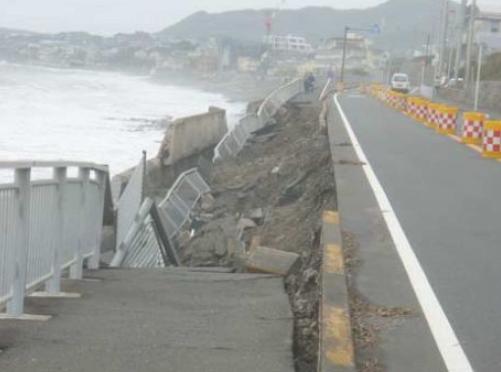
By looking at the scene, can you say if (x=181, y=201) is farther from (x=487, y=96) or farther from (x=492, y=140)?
(x=487, y=96)

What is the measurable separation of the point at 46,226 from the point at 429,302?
3226 millimetres

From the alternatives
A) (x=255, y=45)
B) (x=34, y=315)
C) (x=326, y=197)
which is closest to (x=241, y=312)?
(x=34, y=315)

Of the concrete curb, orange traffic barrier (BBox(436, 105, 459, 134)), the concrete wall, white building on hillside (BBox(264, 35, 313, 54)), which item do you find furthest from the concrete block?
white building on hillside (BBox(264, 35, 313, 54))

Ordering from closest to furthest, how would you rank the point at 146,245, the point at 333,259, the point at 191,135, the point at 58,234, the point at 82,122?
the point at 333,259 < the point at 58,234 < the point at 146,245 < the point at 191,135 < the point at 82,122

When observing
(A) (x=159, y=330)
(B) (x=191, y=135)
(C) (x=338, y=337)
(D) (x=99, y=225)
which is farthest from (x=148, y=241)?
(B) (x=191, y=135)

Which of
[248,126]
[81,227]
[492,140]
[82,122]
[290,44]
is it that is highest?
[290,44]

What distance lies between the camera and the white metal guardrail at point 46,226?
6.33m

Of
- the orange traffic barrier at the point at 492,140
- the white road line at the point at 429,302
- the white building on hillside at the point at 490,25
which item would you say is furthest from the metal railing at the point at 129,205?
the white building on hillside at the point at 490,25

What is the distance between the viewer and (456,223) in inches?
393

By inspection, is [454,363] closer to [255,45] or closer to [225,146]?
[225,146]

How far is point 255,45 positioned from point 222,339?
7069 inches

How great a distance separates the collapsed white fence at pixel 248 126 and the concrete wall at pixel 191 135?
32.1 inches

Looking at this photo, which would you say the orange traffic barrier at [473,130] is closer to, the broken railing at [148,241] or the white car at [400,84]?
the broken railing at [148,241]

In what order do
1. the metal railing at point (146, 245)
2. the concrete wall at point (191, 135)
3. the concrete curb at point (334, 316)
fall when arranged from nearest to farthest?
the concrete curb at point (334, 316) < the metal railing at point (146, 245) < the concrete wall at point (191, 135)
